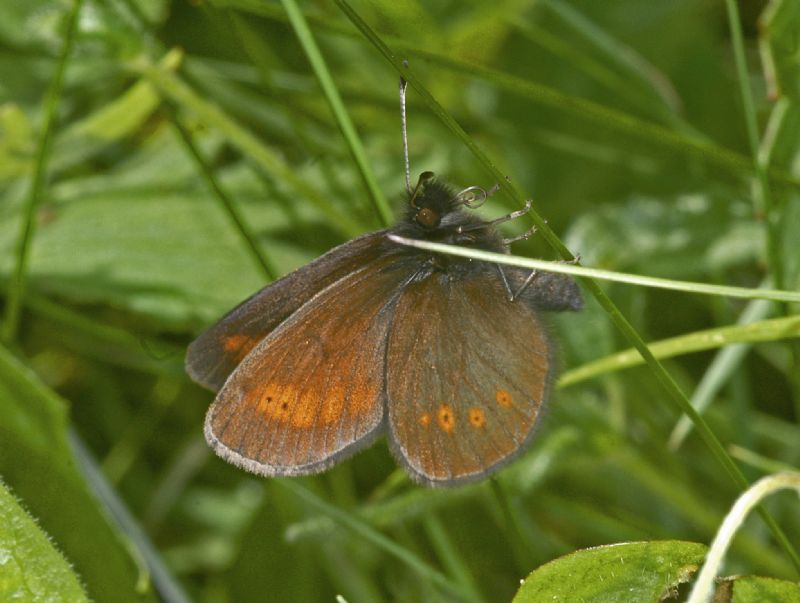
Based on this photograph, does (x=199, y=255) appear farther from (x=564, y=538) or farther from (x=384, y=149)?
(x=564, y=538)

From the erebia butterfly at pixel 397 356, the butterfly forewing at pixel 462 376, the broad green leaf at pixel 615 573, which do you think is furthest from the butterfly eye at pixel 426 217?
the broad green leaf at pixel 615 573

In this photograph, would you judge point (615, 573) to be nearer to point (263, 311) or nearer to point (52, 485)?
point (263, 311)

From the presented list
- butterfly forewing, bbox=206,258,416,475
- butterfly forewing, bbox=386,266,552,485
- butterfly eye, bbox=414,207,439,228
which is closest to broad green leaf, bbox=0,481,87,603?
butterfly forewing, bbox=206,258,416,475

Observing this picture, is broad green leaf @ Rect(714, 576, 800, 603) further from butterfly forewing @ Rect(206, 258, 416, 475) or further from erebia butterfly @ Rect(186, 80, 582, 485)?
butterfly forewing @ Rect(206, 258, 416, 475)

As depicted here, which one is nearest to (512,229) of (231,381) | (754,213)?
(754,213)

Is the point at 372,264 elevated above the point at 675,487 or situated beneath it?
elevated above

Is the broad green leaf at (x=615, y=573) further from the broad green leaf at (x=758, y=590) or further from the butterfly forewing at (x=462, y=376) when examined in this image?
the butterfly forewing at (x=462, y=376)

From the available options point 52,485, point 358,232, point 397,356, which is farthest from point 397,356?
point 52,485
